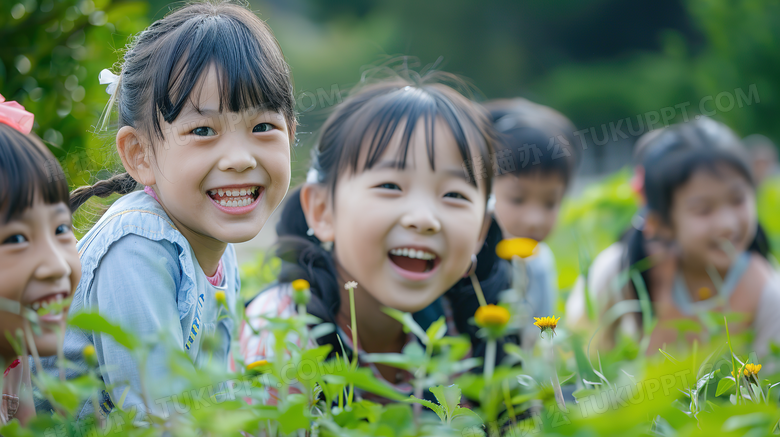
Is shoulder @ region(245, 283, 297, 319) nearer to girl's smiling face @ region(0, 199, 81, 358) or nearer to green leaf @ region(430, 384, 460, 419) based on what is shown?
girl's smiling face @ region(0, 199, 81, 358)

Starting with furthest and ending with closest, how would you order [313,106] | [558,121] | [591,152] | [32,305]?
[591,152] → [558,121] → [313,106] → [32,305]

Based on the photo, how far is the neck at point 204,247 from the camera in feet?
4.37

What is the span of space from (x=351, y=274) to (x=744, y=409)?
1.18 m

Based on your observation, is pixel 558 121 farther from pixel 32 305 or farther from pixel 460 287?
pixel 32 305

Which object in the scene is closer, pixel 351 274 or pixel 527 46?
pixel 351 274

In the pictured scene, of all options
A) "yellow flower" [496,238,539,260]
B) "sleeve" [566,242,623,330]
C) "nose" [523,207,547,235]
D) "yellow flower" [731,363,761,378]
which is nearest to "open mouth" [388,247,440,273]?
"yellow flower" [496,238,539,260]

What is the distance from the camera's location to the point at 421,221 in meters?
1.55

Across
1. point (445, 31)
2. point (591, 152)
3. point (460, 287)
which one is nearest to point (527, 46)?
point (445, 31)

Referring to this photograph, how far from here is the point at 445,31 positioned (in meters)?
21.9

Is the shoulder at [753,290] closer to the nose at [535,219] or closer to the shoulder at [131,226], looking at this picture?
the nose at [535,219]

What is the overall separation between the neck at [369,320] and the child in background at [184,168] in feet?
1.88

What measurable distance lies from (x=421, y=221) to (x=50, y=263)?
863mm

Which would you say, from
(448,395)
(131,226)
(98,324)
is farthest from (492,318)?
(131,226)

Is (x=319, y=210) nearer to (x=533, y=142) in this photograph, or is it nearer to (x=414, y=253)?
(x=414, y=253)
